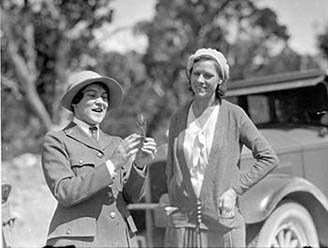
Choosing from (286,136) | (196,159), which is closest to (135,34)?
(286,136)

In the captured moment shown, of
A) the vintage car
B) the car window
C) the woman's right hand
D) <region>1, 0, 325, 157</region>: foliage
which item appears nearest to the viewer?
the woman's right hand

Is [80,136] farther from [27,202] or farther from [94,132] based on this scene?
[27,202]

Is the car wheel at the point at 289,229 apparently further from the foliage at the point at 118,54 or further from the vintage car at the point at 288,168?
the foliage at the point at 118,54

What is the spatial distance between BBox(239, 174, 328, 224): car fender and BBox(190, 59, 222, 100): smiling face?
0.49m

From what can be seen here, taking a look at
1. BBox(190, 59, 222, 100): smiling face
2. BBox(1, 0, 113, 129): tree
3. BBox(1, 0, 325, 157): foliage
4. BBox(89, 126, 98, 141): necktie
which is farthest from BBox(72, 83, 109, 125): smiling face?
BBox(1, 0, 113, 129): tree

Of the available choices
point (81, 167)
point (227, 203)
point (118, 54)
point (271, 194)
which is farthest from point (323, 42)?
point (81, 167)

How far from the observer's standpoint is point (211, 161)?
4.51 ft

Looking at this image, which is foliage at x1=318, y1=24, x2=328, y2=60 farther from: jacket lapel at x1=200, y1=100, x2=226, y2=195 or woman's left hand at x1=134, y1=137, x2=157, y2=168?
woman's left hand at x1=134, y1=137, x2=157, y2=168

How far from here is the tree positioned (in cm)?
253

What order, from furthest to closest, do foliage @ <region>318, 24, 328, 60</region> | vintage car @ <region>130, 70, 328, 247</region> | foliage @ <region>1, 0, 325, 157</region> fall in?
foliage @ <region>1, 0, 325, 157</region> → foliage @ <region>318, 24, 328, 60</region> → vintage car @ <region>130, 70, 328, 247</region>

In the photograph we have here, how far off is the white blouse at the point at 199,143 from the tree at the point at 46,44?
1122 mm

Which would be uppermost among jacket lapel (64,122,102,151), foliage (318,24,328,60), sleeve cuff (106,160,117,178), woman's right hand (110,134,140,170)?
foliage (318,24,328,60)

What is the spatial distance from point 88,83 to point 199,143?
0.35 m

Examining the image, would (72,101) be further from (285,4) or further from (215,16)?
(215,16)
